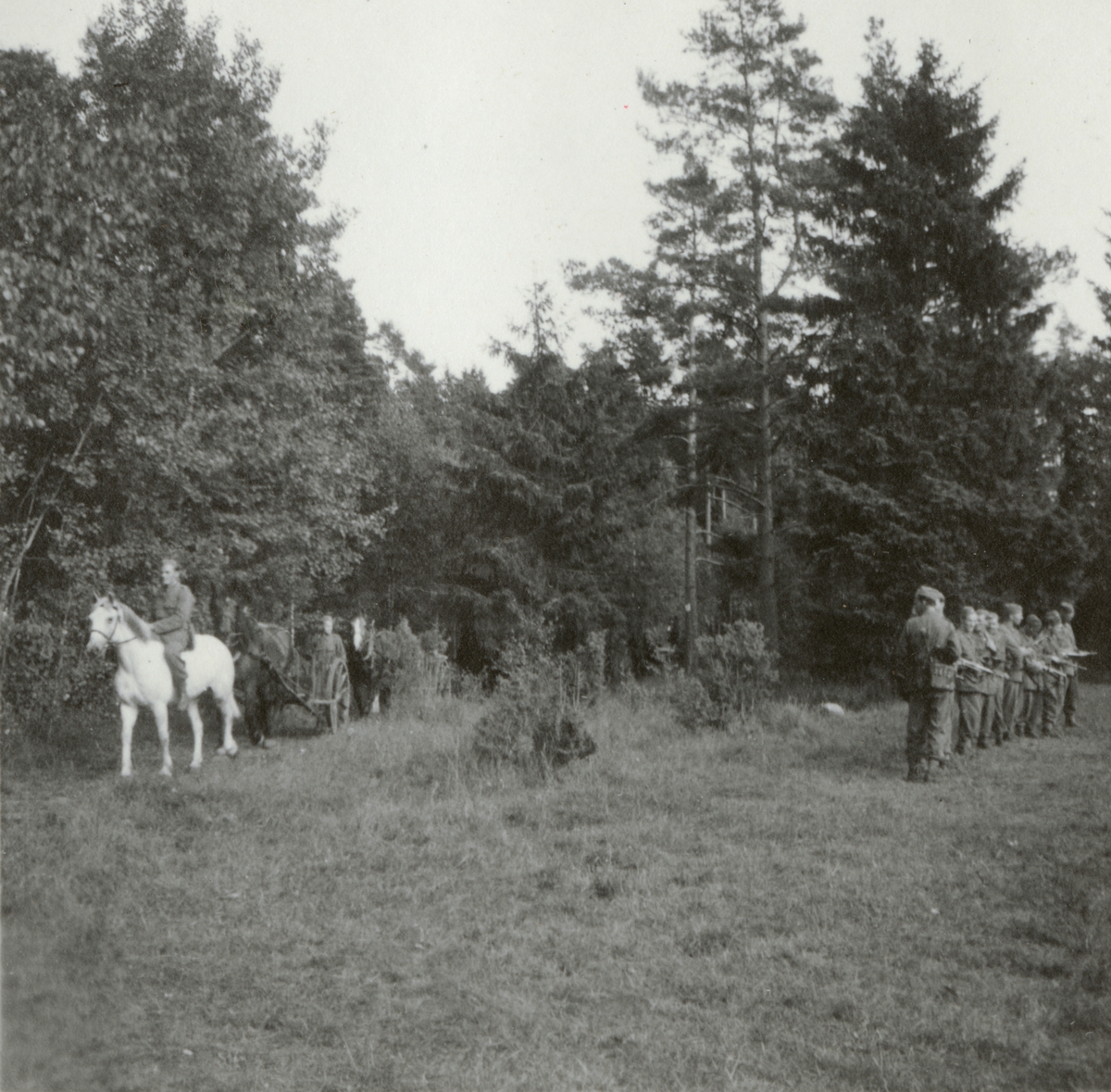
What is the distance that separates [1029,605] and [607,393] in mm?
10339

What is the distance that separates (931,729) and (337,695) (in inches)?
301

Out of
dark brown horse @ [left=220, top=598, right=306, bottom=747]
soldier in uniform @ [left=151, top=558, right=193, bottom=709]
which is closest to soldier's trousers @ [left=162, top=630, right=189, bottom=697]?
soldier in uniform @ [left=151, top=558, right=193, bottom=709]

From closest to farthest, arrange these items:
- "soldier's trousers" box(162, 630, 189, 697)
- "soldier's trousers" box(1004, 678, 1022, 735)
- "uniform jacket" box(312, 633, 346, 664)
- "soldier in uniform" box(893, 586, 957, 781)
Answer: "soldier's trousers" box(162, 630, 189, 697) → "soldier in uniform" box(893, 586, 957, 781) → "uniform jacket" box(312, 633, 346, 664) → "soldier's trousers" box(1004, 678, 1022, 735)

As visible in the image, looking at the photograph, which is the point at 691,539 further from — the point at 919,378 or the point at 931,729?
the point at 931,729

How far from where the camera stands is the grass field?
4.57m

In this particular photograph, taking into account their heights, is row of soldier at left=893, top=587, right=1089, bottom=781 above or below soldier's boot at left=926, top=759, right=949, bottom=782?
above

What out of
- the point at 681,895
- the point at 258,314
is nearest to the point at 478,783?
the point at 681,895

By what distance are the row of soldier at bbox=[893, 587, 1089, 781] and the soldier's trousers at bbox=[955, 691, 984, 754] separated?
12mm

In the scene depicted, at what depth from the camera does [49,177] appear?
830cm

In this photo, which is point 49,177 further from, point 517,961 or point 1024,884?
point 1024,884

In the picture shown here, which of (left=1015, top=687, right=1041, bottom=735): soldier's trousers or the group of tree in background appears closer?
the group of tree in background

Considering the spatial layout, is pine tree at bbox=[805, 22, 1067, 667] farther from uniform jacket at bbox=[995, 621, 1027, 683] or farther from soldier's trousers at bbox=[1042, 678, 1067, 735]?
uniform jacket at bbox=[995, 621, 1027, 683]

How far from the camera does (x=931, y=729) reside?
11680mm

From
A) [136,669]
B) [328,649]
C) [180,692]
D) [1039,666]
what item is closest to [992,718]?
[1039,666]
